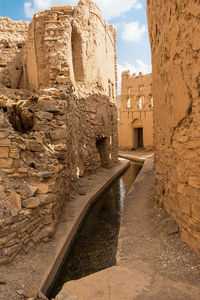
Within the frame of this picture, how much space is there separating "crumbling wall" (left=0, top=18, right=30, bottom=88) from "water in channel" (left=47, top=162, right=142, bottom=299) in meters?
6.86

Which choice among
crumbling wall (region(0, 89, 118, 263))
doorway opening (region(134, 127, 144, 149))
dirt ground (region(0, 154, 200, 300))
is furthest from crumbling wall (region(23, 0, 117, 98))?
doorway opening (region(134, 127, 144, 149))

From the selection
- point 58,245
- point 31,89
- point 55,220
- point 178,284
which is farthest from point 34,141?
point 31,89

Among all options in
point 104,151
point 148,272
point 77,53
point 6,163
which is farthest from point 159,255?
point 104,151

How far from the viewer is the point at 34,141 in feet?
16.5

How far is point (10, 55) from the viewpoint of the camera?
10.4m

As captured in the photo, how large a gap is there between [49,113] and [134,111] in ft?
50.4

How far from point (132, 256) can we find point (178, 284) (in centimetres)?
87

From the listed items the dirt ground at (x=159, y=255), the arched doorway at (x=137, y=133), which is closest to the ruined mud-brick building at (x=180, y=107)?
the dirt ground at (x=159, y=255)

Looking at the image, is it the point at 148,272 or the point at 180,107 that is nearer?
the point at 148,272

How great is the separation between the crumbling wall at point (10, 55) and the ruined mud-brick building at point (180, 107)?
754cm

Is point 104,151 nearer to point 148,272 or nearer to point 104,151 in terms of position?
point 104,151

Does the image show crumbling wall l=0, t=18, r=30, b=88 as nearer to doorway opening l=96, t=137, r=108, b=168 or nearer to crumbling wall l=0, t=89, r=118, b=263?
crumbling wall l=0, t=89, r=118, b=263

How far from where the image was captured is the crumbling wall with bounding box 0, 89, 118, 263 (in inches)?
148

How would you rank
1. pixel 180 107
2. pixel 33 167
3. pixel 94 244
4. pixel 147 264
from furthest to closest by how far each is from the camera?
pixel 94 244 → pixel 33 167 → pixel 180 107 → pixel 147 264
